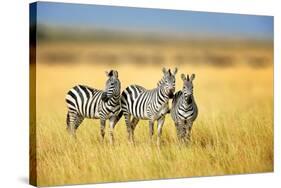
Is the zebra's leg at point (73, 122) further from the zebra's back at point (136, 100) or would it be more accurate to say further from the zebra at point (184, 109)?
the zebra at point (184, 109)

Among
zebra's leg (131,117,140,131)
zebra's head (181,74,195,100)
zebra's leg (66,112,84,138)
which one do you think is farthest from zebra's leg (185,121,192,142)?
A: zebra's leg (66,112,84,138)

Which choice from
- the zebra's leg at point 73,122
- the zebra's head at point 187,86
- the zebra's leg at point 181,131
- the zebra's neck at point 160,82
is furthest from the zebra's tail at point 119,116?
the zebra's head at point 187,86

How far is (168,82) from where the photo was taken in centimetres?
1283

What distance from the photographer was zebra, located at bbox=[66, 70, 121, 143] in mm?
12289

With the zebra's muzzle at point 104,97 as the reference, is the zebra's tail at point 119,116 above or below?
below

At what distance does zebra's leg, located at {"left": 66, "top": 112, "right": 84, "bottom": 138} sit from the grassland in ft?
0.23

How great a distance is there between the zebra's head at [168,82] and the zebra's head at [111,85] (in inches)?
30.5

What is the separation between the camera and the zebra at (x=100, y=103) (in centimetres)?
1229

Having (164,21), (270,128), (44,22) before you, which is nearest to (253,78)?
(270,128)

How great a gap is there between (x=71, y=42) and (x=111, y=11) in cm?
82

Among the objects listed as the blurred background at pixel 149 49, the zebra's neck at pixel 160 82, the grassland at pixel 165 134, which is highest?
the blurred background at pixel 149 49

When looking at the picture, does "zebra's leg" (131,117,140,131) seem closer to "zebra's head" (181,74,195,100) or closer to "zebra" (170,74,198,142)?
"zebra" (170,74,198,142)

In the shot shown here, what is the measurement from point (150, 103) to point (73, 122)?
1.31m

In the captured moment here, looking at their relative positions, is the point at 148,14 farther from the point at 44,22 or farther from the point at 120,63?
the point at 44,22
